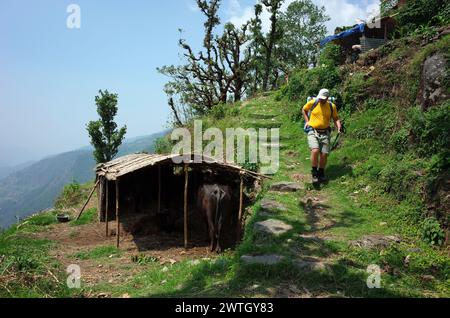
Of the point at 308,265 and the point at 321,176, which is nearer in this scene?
the point at 308,265

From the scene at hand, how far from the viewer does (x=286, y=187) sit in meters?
9.11

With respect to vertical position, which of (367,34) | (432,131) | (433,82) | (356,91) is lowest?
(432,131)

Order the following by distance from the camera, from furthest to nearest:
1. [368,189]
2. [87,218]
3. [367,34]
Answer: [367,34] → [87,218] → [368,189]

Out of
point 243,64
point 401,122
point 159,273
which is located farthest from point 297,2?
point 159,273

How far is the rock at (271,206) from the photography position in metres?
7.73

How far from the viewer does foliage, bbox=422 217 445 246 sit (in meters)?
6.09

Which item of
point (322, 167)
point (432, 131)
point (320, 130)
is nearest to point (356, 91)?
point (320, 130)

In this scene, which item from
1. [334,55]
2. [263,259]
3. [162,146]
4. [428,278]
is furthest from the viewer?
[162,146]

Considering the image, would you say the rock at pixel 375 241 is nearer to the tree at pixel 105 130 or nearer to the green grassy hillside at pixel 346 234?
the green grassy hillside at pixel 346 234

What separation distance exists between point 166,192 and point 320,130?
580 cm

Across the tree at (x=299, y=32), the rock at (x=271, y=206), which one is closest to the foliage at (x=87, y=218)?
the rock at (x=271, y=206)

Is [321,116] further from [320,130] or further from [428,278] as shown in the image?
[428,278]

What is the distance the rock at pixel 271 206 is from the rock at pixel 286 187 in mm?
932

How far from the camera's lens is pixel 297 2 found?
40.2 meters
